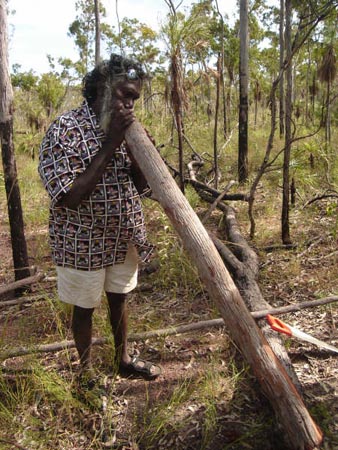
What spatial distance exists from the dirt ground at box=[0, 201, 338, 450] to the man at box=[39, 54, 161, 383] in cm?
31

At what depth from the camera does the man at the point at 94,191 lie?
5.38ft

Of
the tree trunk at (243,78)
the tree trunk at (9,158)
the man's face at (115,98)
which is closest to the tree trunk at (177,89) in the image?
the tree trunk at (9,158)

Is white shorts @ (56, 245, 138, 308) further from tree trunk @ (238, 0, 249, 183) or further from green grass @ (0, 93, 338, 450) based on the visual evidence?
tree trunk @ (238, 0, 249, 183)

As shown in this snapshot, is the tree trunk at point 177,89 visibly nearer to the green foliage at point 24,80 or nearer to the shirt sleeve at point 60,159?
the shirt sleeve at point 60,159

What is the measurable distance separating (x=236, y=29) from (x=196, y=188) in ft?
41.9

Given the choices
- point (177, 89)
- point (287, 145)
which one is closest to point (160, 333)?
point (287, 145)

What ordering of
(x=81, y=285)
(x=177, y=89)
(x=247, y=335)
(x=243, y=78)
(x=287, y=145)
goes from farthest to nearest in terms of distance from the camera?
(x=243, y=78) < (x=177, y=89) < (x=287, y=145) < (x=81, y=285) < (x=247, y=335)

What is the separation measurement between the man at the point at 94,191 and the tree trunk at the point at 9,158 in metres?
1.53

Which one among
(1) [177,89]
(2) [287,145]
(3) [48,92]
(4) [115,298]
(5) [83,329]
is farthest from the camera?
(3) [48,92]

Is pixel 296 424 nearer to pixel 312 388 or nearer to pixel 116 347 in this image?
pixel 312 388

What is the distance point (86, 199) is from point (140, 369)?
109 cm

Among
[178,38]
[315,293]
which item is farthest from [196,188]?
[315,293]

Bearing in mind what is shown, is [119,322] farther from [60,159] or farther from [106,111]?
[106,111]

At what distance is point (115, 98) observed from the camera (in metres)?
1.70
